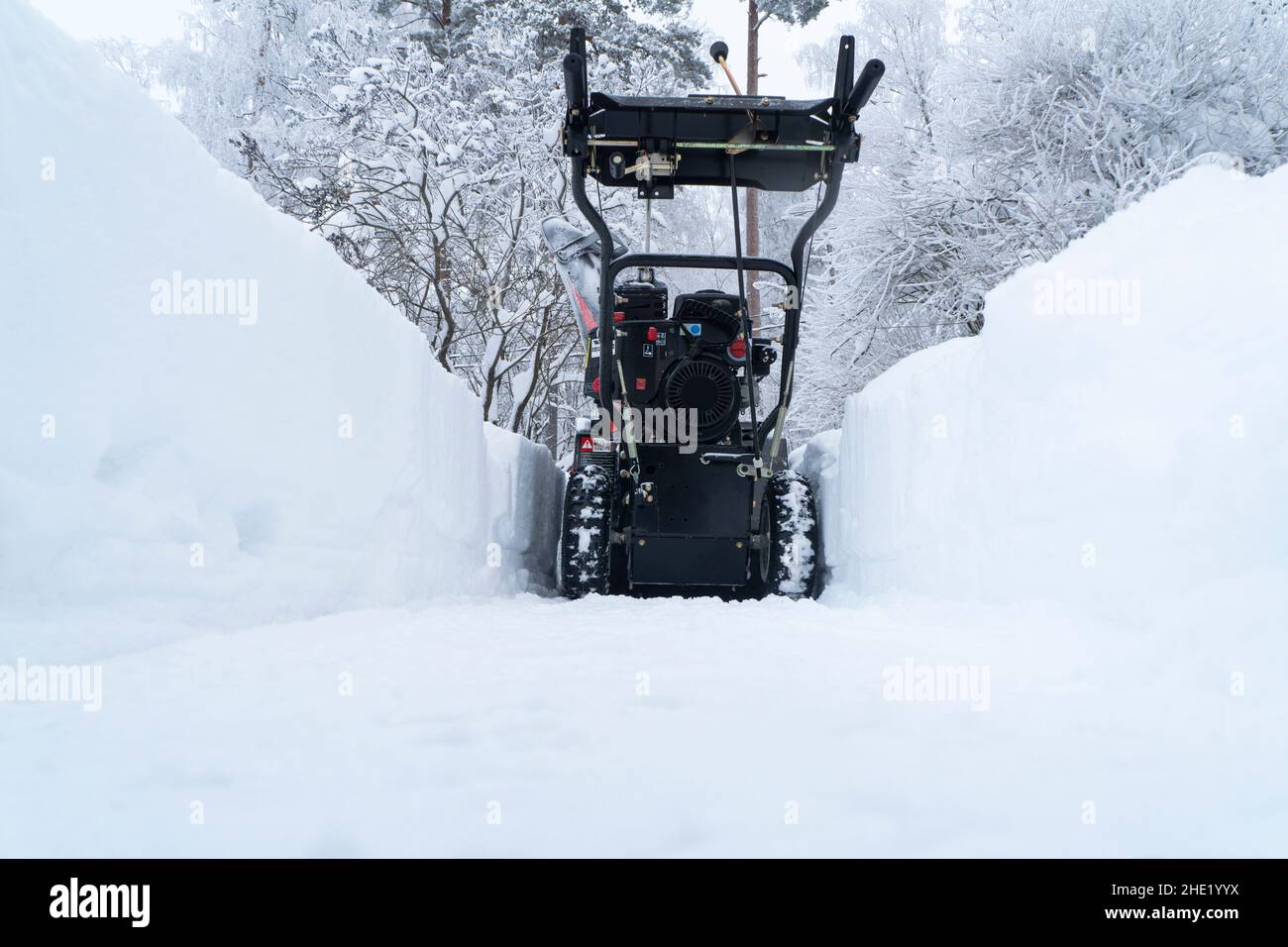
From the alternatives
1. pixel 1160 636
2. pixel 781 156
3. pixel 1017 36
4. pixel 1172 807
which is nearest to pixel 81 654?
pixel 1172 807

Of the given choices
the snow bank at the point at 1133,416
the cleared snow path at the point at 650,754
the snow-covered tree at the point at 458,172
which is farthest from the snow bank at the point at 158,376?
the snow-covered tree at the point at 458,172

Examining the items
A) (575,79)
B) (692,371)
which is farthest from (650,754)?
(692,371)

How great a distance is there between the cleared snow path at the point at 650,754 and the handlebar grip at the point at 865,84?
2993 mm

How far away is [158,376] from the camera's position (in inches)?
116

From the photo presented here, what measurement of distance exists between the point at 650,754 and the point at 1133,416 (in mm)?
2091

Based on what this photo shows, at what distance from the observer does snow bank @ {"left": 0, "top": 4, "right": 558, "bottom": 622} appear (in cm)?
260

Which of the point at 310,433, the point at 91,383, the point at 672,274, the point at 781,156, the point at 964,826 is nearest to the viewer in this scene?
the point at 964,826

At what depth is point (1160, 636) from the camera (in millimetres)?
2578

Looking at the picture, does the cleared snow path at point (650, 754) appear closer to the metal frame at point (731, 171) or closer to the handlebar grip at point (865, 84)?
the handlebar grip at point (865, 84)

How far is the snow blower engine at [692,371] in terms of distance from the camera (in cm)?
548

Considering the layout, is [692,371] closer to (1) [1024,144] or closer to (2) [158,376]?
(2) [158,376]

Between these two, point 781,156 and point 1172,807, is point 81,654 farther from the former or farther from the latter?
point 781,156

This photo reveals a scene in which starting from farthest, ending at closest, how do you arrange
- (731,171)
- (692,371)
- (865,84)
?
(692,371) → (731,171) → (865,84)
